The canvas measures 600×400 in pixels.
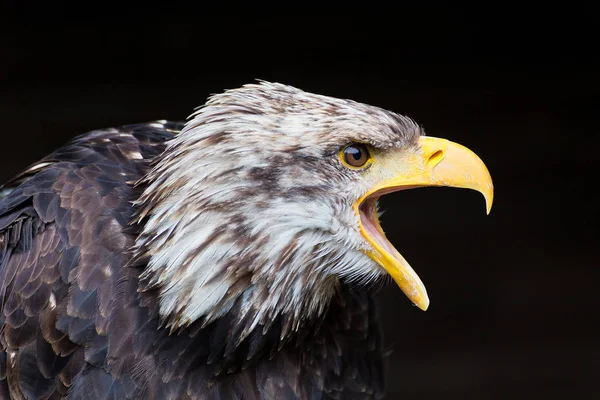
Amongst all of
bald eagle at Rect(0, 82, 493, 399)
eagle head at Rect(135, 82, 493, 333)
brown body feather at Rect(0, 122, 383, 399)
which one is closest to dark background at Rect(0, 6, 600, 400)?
brown body feather at Rect(0, 122, 383, 399)

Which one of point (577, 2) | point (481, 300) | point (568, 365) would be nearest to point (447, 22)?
Result: point (577, 2)

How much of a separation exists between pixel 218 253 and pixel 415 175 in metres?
0.53

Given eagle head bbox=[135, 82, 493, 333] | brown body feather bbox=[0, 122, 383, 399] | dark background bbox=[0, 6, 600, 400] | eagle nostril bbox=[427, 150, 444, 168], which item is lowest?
dark background bbox=[0, 6, 600, 400]

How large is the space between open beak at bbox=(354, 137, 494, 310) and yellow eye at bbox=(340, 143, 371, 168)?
0.04 meters

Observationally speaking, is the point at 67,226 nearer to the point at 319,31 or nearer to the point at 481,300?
the point at 319,31

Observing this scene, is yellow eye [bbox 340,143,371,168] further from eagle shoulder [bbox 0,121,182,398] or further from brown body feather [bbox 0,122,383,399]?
eagle shoulder [bbox 0,121,182,398]

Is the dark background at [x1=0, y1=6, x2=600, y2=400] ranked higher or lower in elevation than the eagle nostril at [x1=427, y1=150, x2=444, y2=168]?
lower

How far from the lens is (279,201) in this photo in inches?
95.6

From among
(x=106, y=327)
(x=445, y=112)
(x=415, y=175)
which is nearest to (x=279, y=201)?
Answer: (x=415, y=175)

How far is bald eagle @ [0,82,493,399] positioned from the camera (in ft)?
8.02

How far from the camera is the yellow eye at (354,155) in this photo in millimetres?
2459

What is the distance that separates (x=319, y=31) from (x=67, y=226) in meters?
2.57

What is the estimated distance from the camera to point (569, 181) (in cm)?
519

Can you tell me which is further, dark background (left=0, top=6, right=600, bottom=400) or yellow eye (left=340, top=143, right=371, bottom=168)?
dark background (left=0, top=6, right=600, bottom=400)
